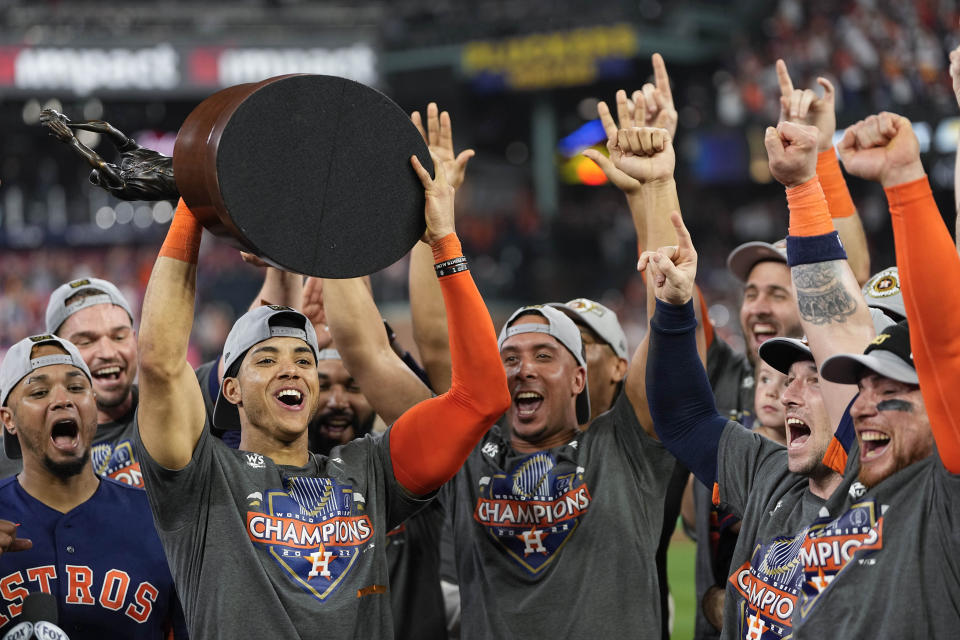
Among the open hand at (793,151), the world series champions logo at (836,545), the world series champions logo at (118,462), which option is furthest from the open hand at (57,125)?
the world series champions logo at (836,545)

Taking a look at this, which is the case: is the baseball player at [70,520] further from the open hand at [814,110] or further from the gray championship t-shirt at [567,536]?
the open hand at [814,110]

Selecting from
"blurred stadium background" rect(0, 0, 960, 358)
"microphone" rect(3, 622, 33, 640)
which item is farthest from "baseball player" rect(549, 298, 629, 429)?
"blurred stadium background" rect(0, 0, 960, 358)

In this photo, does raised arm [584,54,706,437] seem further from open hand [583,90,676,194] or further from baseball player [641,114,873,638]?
baseball player [641,114,873,638]

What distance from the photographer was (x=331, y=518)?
3385 mm

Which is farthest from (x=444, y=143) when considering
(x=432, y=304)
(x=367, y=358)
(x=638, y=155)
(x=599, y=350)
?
(x=599, y=350)

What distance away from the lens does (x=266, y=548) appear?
3266 mm

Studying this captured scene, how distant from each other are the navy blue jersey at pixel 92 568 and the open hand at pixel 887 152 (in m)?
2.61

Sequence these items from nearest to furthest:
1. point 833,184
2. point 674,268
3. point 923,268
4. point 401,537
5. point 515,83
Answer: point 923,268 < point 674,268 < point 833,184 < point 401,537 < point 515,83

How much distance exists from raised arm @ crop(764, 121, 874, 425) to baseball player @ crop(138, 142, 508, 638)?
0.95 meters

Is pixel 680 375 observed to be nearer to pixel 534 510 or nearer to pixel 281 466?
pixel 534 510

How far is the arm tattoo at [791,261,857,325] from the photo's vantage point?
3055 mm

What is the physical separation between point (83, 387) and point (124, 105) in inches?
813

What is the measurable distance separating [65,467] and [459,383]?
1.43 meters

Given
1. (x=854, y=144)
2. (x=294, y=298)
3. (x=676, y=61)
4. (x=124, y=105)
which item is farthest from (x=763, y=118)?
(x=854, y=144)
